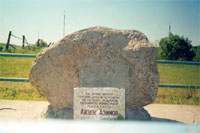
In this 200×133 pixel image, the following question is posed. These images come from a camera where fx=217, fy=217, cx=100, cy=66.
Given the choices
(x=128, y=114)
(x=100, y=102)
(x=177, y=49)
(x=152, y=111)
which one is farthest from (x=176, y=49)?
(x=100, y=102)

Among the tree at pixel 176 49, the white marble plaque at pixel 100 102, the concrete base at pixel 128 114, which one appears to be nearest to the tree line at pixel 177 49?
the tree at pixel 176 49

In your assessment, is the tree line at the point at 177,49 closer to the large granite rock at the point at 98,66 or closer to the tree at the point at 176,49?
the tree at the point at 176,49

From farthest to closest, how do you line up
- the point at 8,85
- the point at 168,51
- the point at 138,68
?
the point at 168,51 < the point at 8,85 < the point at 138,68

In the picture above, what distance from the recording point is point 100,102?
350 cm

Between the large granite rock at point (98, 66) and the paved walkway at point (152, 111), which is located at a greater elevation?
the large granite rock at point (98, 66)

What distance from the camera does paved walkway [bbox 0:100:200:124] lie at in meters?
4.36

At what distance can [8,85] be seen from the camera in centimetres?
678

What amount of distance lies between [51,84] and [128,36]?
1657mm

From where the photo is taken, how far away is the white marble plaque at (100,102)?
3494 millimetres

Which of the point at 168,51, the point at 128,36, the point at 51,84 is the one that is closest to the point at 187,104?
the point at 128,36

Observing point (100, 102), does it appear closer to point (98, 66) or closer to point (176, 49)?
point (98, 66)

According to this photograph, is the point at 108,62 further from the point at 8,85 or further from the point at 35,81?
the point at 8,85

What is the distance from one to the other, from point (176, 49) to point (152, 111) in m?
17.5

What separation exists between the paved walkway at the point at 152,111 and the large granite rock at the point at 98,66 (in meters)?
0.73
